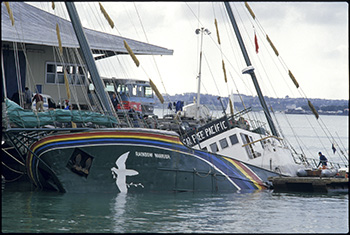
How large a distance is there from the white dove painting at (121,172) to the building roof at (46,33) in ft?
50.6

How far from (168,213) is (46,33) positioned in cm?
2627

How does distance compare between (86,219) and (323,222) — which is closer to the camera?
(86,219)

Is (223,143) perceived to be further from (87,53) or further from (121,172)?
(87,53)

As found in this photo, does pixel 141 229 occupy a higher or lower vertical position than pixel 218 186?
lower

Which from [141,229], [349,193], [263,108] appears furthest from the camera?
[263,108]

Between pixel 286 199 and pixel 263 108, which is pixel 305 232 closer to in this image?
pixel 286 199

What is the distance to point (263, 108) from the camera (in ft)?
102

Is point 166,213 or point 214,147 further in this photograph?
point 214,147

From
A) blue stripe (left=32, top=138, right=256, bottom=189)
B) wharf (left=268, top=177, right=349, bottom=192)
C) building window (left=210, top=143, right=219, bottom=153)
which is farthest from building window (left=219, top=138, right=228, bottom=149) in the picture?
wharf (left=268, top=177, right=349, bottom=192)

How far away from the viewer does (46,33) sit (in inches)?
1660

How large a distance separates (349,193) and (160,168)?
9.83 metres

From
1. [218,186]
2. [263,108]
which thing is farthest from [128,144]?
[263,108]

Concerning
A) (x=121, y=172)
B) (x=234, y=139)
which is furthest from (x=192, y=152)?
(x=234, y=139)

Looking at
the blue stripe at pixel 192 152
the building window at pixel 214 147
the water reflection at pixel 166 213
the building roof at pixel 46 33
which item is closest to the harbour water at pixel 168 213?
the water reflection at pixel 166 213
